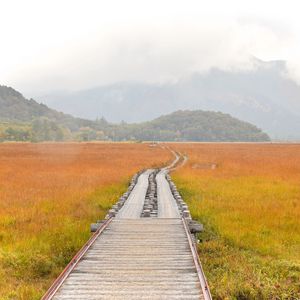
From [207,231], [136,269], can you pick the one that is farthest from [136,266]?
[207,231]

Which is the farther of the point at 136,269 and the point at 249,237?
the point at 249,237

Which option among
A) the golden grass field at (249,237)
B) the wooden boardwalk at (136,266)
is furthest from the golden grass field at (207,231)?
the wooden boardwalk at (136,266)

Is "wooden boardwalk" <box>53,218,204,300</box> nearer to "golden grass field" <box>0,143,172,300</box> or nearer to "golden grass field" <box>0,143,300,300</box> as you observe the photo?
"golden grass field" <box>0,143,300,300</box>

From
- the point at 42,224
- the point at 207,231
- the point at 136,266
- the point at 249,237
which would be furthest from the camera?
the point at 42,224

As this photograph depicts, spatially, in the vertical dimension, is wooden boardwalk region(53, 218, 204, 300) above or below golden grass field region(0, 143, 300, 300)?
above

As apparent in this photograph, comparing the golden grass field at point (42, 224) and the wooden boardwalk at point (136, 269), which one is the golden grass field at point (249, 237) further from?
the golden grass field at point (42, 224)

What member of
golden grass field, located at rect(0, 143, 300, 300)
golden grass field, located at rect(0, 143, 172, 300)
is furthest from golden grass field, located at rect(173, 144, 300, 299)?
golden grass field, located at rect(0, 143, 172, 300)

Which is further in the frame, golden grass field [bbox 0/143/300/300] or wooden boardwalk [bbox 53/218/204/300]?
golden grass field [bbox 0/143/300/300]

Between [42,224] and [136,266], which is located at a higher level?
[136,266]

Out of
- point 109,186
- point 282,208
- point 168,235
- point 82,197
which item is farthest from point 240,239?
point 109,186

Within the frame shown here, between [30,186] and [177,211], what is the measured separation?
14928 mm

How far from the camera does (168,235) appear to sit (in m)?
13.3

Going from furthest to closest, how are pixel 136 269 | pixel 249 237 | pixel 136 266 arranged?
1. pixel 249 237
2. pixel 136 266
3. pixel 136 269

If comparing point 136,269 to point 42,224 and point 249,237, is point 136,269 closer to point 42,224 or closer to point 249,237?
point 249,237
